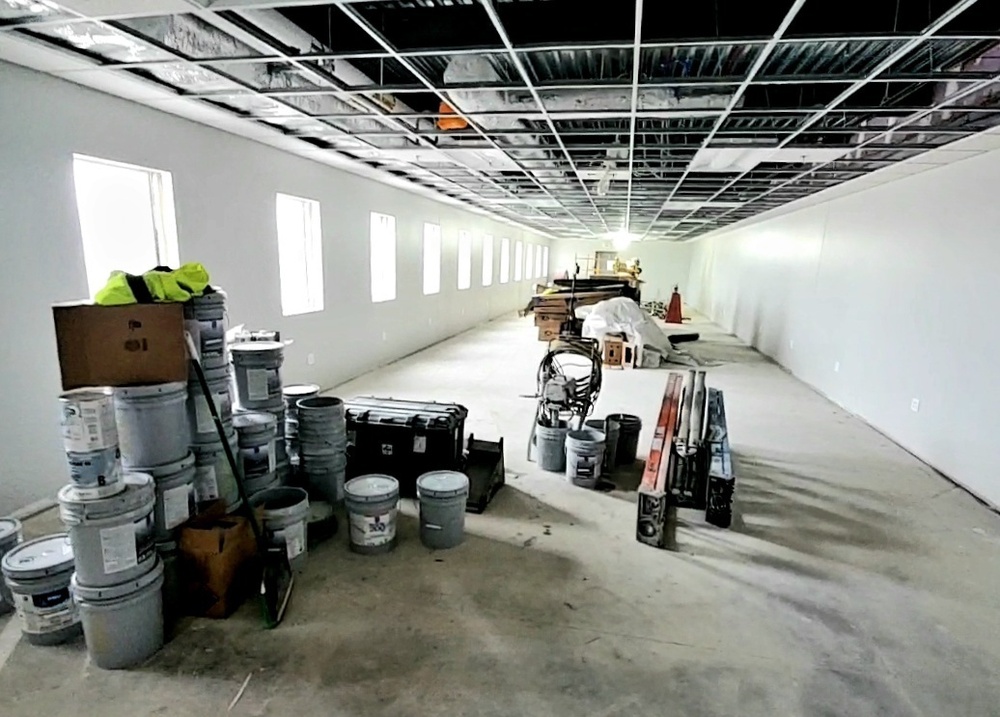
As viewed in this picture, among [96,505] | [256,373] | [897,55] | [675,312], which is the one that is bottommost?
[675,312]

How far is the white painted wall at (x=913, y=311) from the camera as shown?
3801mm

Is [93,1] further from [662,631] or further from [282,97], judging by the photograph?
[662,631]

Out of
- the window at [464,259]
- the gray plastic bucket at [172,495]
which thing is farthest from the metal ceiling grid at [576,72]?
the window at [464,259]

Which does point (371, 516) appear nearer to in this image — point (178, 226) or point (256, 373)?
point (256, 373)

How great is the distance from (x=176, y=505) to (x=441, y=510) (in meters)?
1.18

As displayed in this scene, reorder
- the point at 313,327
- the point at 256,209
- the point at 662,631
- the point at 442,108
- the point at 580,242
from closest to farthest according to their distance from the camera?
the point at 662,631 < the point at 442,108 < the point at 256,209 < the point at 313,327 < the point at 580,242

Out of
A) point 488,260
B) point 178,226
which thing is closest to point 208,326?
point 178,226

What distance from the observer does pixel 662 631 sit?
2.26 m

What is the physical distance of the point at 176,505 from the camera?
222cm

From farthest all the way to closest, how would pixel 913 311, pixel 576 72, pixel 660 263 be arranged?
pixel 660 263 → pixel 913 311 → pixel 576 72

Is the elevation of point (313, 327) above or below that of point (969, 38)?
below

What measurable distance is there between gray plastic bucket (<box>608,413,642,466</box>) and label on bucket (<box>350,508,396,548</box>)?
6.45 ft

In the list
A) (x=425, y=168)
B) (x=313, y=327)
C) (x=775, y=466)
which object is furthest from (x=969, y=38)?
(x=313, y=327)

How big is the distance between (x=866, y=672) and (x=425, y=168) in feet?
17.1
